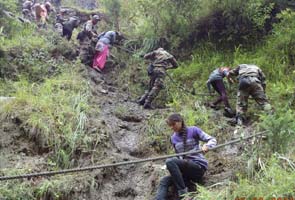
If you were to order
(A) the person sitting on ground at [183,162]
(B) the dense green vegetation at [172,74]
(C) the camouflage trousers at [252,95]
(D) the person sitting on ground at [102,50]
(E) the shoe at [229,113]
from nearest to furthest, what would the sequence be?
(B) the dense green vegetation at [172,74] → (A) the person sitting on ground at [183,162] → (C) the camouflage trousers at [252,95] → (E) the shoe at [229,113] → (D) the person sitting on ground at [102,50]

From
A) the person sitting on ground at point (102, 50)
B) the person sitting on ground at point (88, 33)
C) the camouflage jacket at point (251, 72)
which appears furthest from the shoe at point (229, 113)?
the person sitting on ground at point (88, 33)

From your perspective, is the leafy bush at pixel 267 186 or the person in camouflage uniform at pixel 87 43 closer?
the leafy bush at pixel 267 186

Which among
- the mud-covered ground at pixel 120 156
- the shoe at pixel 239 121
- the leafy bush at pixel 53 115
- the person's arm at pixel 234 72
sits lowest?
the mud-covered ground at pixel 120 156

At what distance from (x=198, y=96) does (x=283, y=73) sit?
212 centimetres

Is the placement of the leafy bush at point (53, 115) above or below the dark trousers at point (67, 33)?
below

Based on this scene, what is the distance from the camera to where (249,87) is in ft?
25.9

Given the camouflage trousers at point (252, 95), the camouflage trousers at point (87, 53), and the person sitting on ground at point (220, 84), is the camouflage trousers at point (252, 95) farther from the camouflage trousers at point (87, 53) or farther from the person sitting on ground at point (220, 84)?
the camouflage trousers at point (87, 53)

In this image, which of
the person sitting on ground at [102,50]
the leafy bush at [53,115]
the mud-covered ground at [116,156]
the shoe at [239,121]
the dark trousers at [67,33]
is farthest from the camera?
the dark trousers at [67,33]

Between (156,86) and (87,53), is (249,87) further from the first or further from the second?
(87,53)

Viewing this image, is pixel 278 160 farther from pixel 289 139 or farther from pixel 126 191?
pixel 126 191

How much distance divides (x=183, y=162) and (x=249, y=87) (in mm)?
3111

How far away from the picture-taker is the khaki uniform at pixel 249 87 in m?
7.84

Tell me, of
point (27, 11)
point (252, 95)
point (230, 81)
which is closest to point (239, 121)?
point (252, 95)

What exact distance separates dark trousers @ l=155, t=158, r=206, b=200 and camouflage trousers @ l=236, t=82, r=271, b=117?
2698 millimetres
